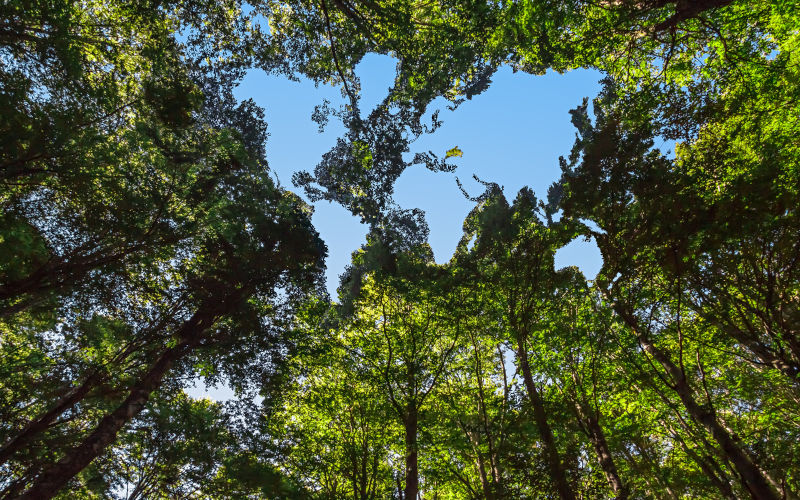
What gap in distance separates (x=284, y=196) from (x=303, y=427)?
9.48 metres

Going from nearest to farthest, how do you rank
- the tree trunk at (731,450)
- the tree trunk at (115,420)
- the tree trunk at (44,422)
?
the tree trunk at (731,450) → the tree trunk at (115,420) → the tree trunk at (44,422)

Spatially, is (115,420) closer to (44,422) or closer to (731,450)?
(44,422)

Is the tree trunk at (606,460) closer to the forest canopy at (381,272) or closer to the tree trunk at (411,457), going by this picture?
the forest canopy at (381,272)

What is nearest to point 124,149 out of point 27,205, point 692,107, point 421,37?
point 27,205

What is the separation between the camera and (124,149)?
34.4 feet

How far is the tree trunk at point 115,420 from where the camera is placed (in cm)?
735

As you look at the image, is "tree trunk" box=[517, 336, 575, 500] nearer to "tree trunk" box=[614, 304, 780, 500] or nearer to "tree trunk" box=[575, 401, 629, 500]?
"tree trunk" box=[575, 401, 629, 500]

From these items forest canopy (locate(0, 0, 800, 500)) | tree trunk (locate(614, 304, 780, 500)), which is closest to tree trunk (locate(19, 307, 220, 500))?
forest canopy (locate(0, 0, 800, 500))

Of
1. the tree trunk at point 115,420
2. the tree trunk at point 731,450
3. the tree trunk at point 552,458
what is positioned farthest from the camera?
the tree trunk at point 115,420

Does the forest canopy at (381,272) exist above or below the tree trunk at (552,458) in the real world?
above

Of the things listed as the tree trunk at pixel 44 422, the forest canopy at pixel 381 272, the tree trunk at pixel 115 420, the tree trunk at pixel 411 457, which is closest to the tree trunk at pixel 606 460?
the forest canopy at pixel 381 272

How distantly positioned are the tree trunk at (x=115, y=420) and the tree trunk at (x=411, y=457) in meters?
7.87

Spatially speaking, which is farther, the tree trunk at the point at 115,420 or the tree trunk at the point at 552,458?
the tree trunk at the point at 115,420

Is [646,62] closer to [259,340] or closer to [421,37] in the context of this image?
[421,37]
